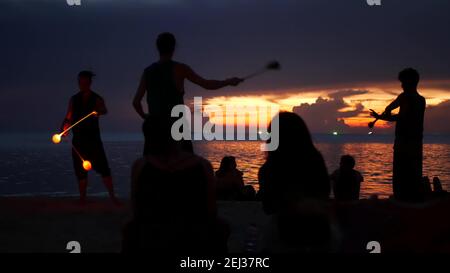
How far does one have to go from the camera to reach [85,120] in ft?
26.6

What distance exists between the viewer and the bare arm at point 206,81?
17.9 ft

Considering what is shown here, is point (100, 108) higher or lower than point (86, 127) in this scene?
higher

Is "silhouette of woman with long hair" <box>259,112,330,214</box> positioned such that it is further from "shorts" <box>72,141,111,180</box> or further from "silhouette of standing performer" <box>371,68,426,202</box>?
"shorts" <box>72,141,111,180</box>

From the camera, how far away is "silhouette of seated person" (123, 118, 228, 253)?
3.26 m

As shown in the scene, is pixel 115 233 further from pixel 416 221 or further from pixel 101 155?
pixel 416 221

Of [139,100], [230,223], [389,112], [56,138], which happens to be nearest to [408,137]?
[389,112]

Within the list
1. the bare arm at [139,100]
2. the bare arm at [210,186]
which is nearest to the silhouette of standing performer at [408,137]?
the bare arm at [139,100]

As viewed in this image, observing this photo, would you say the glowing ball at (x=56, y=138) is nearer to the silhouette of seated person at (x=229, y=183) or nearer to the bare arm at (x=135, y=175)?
the silhouette of seated person at (x=229, y=183)

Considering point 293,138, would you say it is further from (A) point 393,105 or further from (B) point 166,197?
(A) point 393,105

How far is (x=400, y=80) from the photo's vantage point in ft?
21.0

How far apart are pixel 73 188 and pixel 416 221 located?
120 feet

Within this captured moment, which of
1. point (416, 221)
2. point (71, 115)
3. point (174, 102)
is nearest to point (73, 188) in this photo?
point (71, 115)

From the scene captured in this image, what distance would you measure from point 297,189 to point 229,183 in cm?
657
